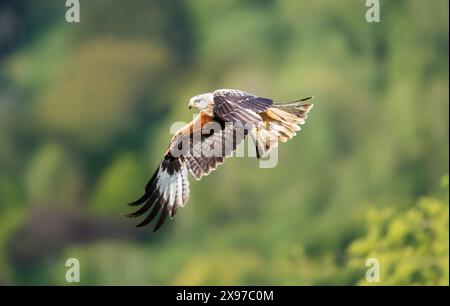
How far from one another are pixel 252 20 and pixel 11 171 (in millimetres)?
4117

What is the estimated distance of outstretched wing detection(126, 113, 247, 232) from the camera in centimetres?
498

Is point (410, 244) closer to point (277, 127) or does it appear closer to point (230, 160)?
point (230, 160)

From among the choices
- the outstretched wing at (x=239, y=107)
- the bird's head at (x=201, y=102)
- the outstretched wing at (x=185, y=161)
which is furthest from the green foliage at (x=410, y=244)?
the outstretched wing at (x=239, y=107)

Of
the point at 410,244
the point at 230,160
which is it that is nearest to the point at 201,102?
the point at 230,160

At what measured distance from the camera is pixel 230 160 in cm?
1195

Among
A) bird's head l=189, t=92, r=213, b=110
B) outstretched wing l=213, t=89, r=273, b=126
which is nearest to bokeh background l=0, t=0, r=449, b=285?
bird's head l=189, t=92, r=213, b=110

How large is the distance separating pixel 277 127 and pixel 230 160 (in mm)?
6845

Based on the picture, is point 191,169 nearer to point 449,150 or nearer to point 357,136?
point 357,136

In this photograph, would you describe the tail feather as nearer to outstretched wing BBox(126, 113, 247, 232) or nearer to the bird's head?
outstretched wing BBox(126, 113, 247, 232)

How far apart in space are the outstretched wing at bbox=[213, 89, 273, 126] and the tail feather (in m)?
0.63

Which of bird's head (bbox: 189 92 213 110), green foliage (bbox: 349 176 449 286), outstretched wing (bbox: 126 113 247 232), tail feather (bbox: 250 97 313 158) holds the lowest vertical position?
green foliage (bbox: 349 176 449 286)

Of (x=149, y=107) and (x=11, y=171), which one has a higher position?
(x=149, y=107)

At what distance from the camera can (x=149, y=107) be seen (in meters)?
12.0

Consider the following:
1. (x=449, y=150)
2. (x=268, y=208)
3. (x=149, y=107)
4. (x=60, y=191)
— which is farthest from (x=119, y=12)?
(x=449, y=150)
